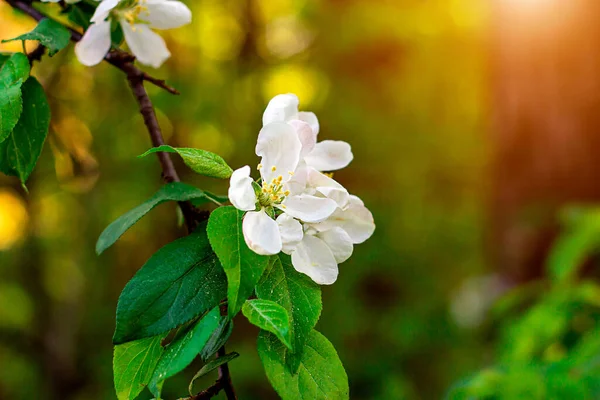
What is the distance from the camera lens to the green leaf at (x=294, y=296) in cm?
45

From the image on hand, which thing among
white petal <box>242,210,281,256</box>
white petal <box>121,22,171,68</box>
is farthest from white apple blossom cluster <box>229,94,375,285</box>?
white petal <box>121,22,171,68</box>

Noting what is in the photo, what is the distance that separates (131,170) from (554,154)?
161 centimetres

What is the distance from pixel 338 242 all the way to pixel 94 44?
1.07ft

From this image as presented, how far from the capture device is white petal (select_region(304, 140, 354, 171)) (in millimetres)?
562

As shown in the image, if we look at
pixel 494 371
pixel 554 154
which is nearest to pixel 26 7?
pixel 494 371

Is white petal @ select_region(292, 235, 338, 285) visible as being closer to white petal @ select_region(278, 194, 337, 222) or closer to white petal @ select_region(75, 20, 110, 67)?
white petal @ select_region(278, 194, 337, 222)

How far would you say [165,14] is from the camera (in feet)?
2.24

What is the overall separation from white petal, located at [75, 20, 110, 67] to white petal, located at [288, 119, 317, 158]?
0.75 ft

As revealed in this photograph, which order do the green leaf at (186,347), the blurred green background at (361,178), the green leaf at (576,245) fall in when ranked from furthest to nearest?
the blurred green background at (361,178) → the green leaf at (576,245) → the green leaf at (186,347)

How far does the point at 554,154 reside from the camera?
2188 millimetres

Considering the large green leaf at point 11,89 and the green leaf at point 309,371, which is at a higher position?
the large green leaf at point 11,89

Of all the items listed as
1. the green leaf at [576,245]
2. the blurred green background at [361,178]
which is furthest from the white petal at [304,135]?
the green leaf at [576,245]

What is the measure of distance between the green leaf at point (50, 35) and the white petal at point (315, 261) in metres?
0.28

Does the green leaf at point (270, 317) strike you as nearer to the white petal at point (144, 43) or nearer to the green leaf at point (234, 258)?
the green leaf at point (234, 258)
